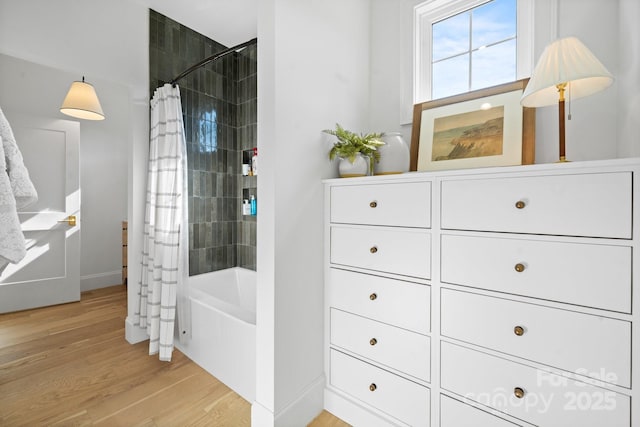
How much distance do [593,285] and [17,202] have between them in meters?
2.04

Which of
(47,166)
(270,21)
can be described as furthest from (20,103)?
(270,21)

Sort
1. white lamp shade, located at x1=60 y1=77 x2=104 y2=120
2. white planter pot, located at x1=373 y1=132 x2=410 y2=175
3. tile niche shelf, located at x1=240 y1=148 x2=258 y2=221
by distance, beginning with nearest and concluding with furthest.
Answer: white planter pot, located at x1=373 y1=132 x2=410 y2=175, white lamp shade, located at x1=60 y1=77 x2=104 y2=120, tile niche shelf, located at x1=240 y1=148 x2=258 y2=221

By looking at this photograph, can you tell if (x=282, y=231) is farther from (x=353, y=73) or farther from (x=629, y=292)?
(x=629, y=292)

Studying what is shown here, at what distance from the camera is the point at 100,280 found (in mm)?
3957

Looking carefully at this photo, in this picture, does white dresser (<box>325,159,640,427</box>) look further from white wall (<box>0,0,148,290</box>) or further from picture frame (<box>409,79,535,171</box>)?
white wall (<box>0,0,148,290</box>)

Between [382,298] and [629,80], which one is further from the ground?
[629,80]

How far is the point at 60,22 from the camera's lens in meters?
Answer: 2.12

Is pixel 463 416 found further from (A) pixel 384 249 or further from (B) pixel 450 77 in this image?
(B) pixel 450 77

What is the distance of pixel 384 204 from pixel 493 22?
1240mm

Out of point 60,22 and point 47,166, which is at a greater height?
point 60,22

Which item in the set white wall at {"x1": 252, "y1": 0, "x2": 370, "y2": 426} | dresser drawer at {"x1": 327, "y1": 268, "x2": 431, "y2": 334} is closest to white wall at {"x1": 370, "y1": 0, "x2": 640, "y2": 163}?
dresser drawer at {"x1": 327, "y1": 268, "x2": 431, "y2": 334}

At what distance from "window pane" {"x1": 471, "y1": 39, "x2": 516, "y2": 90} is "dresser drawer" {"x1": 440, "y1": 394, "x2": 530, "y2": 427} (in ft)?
5.29

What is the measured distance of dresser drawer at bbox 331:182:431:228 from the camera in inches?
51.9

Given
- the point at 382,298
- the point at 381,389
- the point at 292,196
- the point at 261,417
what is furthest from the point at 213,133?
the point at 381,389
